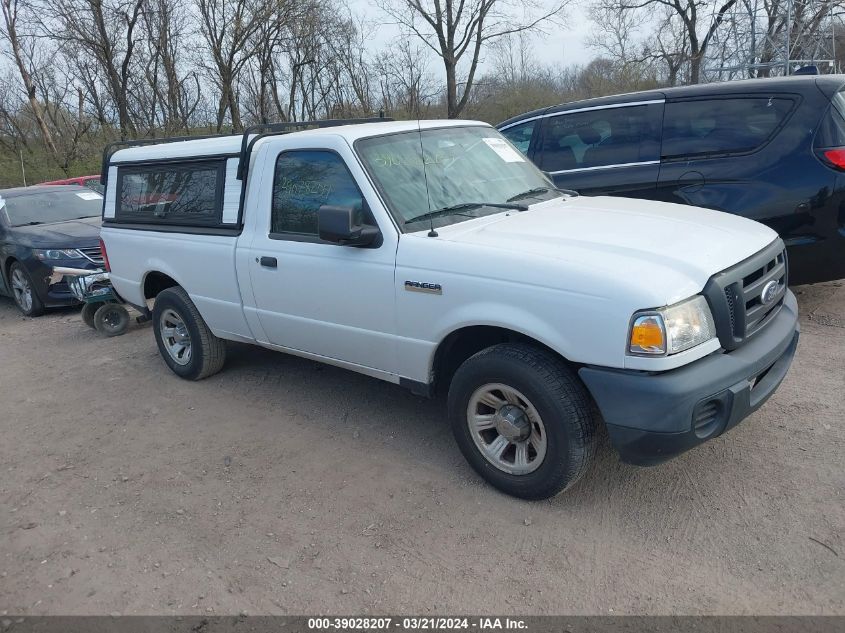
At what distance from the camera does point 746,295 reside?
3193mm

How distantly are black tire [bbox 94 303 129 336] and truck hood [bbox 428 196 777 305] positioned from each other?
5.12 metres

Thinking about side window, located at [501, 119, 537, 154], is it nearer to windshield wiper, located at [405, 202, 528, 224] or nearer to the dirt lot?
windshield wiper, located at [405, 202, 528, 224]

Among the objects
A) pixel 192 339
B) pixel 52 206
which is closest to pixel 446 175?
pixel 192 339

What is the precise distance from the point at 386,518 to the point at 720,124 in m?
4.35

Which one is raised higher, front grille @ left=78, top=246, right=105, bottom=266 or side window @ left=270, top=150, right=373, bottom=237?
side window @ left=270, top=150, right=373, bottom=237

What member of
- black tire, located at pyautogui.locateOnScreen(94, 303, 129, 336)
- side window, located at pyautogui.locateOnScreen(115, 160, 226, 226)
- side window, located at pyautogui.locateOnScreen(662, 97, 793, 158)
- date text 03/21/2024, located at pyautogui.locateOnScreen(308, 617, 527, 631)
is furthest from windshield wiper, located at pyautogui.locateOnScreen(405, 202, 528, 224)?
black tire, located at pyautogui.locateOnScreen(94, 303, 129, 336)

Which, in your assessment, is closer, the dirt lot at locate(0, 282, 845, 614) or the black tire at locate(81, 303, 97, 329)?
the dirt lot at locate(0, 282, 845, 614)

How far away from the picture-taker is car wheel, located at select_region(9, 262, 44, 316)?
344 inches

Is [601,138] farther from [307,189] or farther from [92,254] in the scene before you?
[92,254]

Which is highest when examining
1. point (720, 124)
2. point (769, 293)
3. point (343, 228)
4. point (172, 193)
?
point (720, 124)

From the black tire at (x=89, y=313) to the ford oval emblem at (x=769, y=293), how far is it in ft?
22.1

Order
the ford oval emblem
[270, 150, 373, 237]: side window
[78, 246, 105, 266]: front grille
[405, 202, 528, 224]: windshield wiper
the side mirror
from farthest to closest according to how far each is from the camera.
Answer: [78, 246, 105, 266]: front grille → [270, 150, 373, 237]: side window → [405, 202, 528, 224]: windshield wiper → the side mirror → the ford oval emblem

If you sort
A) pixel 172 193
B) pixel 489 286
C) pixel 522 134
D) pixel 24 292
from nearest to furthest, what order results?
pixel 489 286, pixel 172 193, pixel 522 134, pixel 24 292

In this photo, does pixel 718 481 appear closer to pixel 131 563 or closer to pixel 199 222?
pixel 131 563
